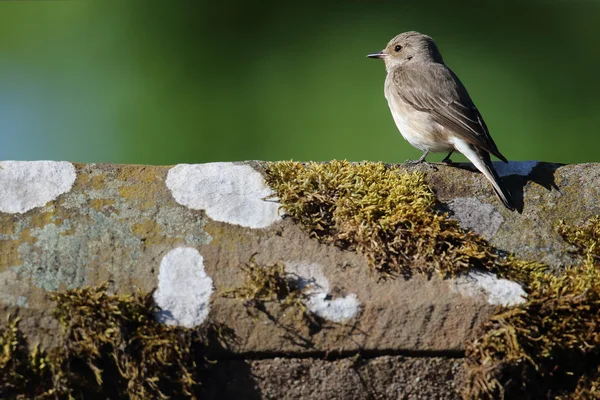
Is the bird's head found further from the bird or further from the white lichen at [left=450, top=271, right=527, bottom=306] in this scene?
the white lichen at [left=450, top=271, right=527, bottom=306]

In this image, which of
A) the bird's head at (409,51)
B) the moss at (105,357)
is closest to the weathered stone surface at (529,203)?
the moss at (105,357)

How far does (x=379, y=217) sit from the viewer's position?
121 inches

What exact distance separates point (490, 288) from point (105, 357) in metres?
1.37

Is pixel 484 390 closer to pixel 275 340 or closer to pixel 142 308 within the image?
pixel 275 340

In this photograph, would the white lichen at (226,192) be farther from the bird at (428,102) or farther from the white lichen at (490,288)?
the bird at (428,102)

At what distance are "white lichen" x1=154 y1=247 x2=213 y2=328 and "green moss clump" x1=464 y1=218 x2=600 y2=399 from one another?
3.10 feet

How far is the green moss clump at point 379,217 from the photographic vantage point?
117 inches

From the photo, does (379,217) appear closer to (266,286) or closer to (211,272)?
(266,286)

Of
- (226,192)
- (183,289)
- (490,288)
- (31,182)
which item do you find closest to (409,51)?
(226,192)

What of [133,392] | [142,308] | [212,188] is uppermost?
[212,188]

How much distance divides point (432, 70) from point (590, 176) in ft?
8.87

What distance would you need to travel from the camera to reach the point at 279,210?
313cm

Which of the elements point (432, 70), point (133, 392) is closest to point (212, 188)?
point (133, 392)

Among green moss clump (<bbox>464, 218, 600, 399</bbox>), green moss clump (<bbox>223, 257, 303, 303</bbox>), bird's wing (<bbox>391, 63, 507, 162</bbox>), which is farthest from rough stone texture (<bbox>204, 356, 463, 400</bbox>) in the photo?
bird's wing (<bbox>391, 63, 507, 162</bbox>)
